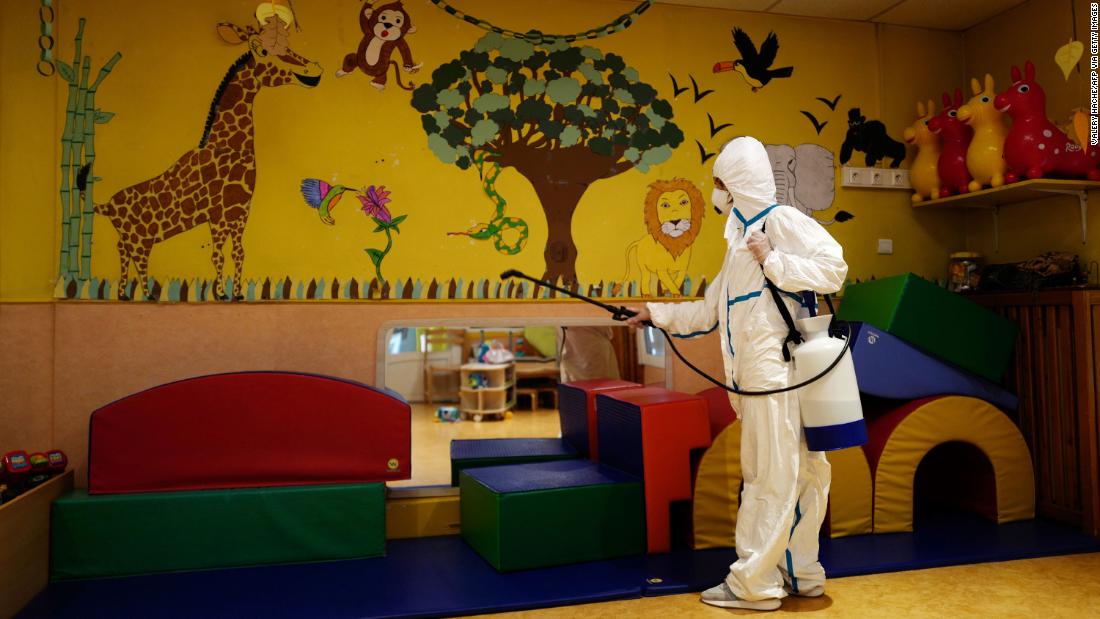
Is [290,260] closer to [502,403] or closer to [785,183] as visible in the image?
[502,403]

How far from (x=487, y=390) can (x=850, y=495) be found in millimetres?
1986

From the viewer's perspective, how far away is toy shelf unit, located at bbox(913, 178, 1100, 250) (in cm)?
388

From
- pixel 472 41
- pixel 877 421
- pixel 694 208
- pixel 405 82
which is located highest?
pixel 472 41

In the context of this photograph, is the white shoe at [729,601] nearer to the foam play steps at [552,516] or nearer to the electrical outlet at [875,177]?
the foam play steps at [552,516]

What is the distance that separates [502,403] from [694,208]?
5.22ft

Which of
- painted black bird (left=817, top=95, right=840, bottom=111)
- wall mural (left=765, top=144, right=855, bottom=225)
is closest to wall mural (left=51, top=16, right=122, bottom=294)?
wall mural (left=765, top=144, right=855, bottom=225)

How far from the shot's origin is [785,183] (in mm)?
4480

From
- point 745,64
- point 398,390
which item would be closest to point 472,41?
point 745,64

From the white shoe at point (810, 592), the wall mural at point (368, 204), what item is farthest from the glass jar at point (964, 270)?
the wall mural at point (368, 204)

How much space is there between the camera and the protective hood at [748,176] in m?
2.93

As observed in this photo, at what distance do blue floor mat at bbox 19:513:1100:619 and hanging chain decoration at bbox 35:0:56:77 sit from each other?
2388mm

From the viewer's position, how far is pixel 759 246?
284 cm

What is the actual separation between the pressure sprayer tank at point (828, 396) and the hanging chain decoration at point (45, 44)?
3678 mm

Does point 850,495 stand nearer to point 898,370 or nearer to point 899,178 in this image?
point 898,370
